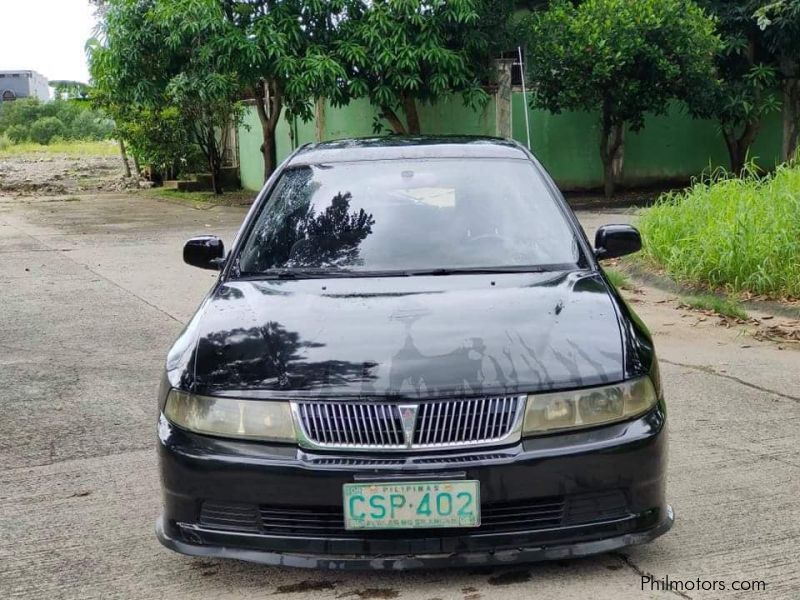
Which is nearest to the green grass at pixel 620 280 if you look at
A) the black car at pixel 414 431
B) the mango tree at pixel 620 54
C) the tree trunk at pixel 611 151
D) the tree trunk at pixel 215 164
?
the black car at pixel 414 431

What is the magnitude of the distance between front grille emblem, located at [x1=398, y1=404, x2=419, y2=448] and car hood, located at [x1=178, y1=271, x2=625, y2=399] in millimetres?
50

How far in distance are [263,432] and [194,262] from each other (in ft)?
6.01

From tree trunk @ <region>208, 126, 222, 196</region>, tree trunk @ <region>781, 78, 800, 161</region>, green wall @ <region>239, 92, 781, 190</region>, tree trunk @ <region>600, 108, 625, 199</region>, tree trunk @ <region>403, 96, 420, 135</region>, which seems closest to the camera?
tree trunk @ <region>600, 108, 625, 199</region>

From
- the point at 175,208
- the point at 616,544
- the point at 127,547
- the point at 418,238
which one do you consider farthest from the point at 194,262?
the point at 175,208

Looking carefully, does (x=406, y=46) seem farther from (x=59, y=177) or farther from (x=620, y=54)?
(x=59, y=177)

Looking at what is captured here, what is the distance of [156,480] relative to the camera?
14.8 feet

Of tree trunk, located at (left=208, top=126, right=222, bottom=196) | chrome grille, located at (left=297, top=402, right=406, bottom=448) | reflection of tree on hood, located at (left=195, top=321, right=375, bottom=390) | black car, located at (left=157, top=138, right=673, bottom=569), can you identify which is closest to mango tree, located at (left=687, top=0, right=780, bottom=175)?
tree trunk, located at (left=208, top=126, right=222, bottom=196)

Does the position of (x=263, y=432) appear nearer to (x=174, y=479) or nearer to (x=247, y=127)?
(x=174, y=479)

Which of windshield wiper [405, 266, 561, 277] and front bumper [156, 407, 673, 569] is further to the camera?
windshield wiper [405, 266, 561, 277]

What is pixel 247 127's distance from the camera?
2256 cm

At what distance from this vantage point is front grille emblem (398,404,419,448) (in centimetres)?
300

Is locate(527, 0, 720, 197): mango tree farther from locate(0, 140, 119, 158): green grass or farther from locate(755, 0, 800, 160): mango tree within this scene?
locate(0, 140, 119, 158): green grass

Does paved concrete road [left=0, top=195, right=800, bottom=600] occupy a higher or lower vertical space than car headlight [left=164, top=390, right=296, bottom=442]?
lower

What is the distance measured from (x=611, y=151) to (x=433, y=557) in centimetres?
1564
